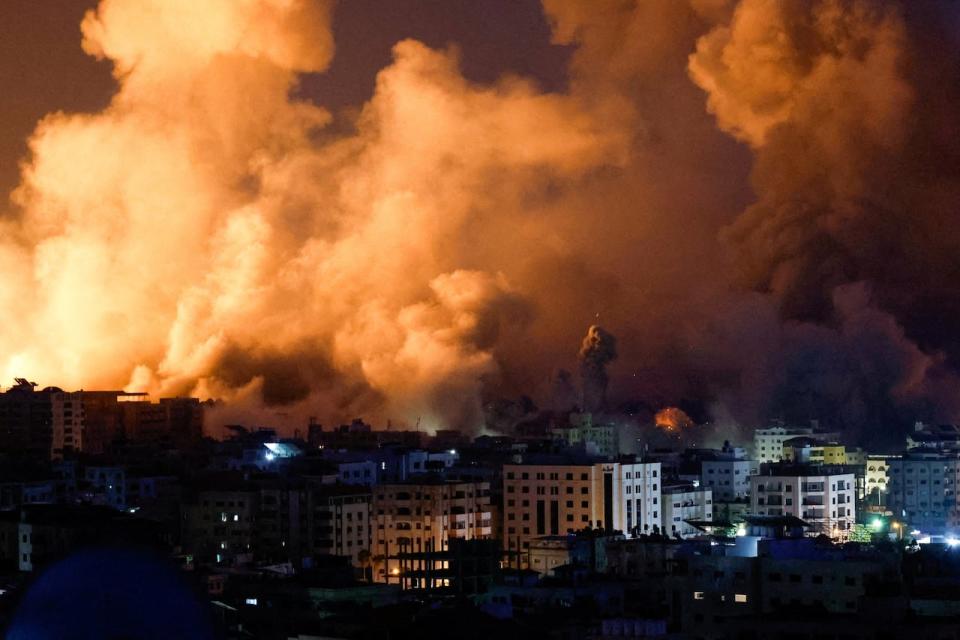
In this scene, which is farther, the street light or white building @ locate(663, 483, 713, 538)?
white building @ locate(663, 483, 713, 538)

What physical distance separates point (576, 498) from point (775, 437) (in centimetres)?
1087

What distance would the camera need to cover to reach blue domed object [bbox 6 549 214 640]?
711cm

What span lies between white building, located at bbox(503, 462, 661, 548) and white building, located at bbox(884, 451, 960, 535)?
20.0 ft

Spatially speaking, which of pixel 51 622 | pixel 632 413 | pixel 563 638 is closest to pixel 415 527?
pixel 563 638

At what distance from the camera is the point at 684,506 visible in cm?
3042

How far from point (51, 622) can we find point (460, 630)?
335 inches

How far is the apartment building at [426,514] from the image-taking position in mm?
28031

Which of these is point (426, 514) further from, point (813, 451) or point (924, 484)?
point (924, 484)

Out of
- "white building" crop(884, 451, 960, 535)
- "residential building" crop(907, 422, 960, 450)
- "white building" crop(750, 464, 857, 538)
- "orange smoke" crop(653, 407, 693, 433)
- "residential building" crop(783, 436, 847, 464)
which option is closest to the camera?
"white building" crop(750, 464, 857, 538)

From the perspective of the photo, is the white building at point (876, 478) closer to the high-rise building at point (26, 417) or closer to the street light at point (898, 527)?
the street light at point (898, 527)

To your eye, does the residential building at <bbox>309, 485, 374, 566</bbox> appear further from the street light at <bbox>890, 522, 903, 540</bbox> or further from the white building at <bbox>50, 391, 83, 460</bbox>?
the white building at <bbox>50, 391, 83, 460</bbox>

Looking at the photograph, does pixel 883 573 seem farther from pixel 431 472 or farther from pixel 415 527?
pixel 431 472

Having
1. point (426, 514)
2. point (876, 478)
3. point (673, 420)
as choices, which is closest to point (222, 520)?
point (426, 514)

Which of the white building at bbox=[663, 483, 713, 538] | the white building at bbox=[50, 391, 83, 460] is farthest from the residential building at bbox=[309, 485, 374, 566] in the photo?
the white building at bbox=[50, 391, 83, 460]
